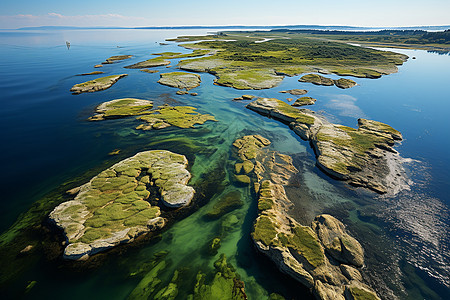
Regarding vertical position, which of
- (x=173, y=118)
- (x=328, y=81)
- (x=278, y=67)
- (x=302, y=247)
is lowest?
(x=302, y=247)

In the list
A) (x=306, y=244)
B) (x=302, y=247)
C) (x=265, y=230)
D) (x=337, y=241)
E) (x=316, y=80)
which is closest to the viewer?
(x=302, y=247)

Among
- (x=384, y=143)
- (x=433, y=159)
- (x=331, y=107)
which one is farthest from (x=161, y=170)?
(x=331, y=107)

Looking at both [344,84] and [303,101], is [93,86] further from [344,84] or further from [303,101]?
[344,84]

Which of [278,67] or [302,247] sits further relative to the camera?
[278,67]

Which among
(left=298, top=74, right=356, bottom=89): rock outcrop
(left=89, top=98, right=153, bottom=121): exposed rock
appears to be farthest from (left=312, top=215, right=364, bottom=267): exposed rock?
(left=298, top=74, right=356, bottom=89): rock outcrop

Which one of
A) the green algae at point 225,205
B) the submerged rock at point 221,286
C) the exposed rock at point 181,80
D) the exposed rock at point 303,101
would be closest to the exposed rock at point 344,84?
the exposed rock at point 303,101

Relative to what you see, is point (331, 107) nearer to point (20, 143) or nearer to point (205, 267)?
point (205, 267)

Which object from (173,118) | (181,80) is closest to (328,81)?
(181,80)
